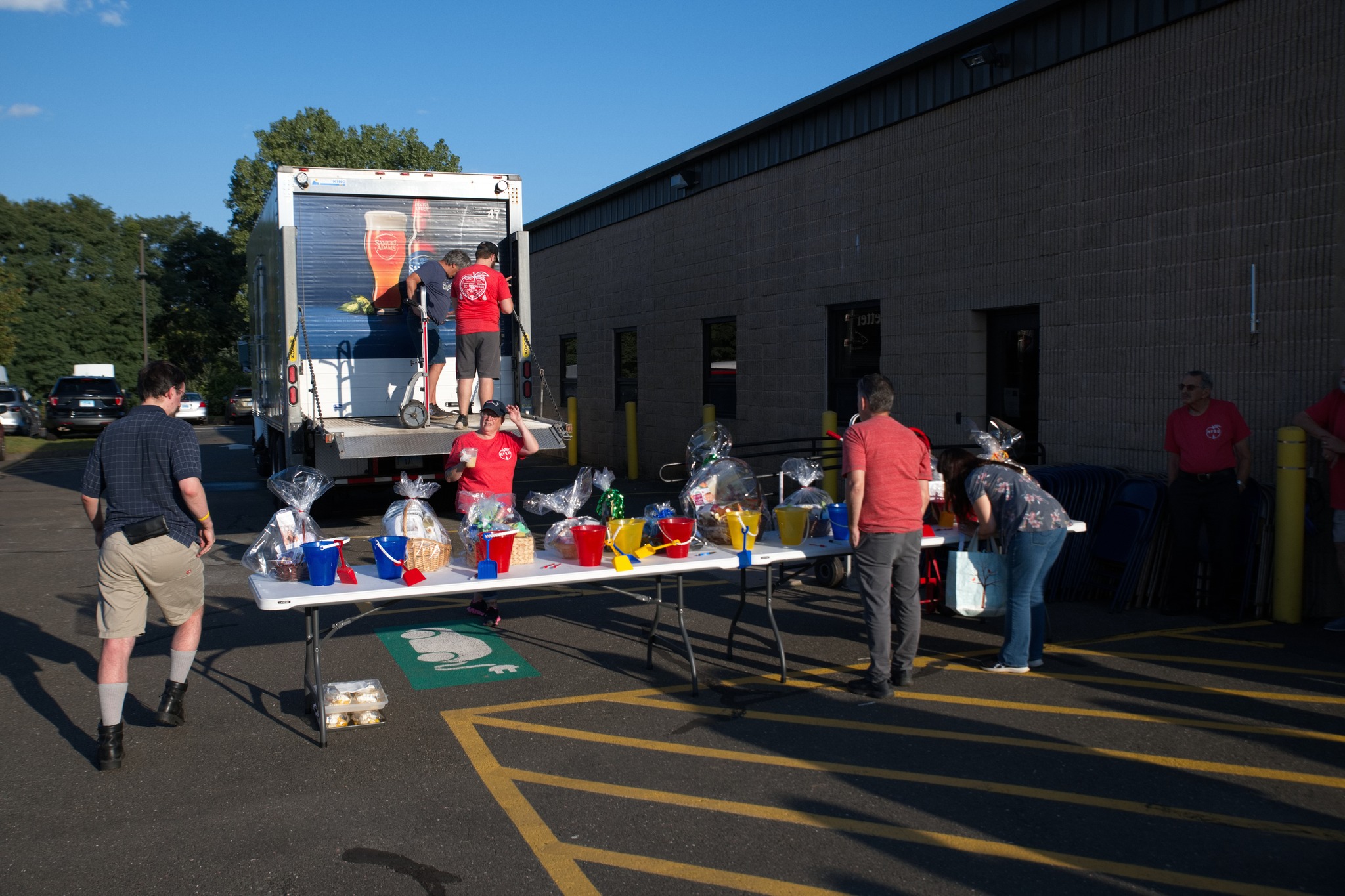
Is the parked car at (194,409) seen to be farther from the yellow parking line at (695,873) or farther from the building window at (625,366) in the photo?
the yellow parking line at (695,873)

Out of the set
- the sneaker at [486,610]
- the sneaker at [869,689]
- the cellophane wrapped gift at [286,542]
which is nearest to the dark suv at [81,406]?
the sneaker at [486,610]

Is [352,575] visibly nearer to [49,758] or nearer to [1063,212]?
[49,758]

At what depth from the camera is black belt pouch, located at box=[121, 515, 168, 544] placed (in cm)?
509

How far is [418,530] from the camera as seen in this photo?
569 cm

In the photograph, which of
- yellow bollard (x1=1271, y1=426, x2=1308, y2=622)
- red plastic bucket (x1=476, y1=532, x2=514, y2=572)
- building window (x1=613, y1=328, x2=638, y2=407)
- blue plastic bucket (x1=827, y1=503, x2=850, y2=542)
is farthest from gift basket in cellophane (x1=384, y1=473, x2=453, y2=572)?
building window (x1=613, y1=328, x2=638, y2=407)

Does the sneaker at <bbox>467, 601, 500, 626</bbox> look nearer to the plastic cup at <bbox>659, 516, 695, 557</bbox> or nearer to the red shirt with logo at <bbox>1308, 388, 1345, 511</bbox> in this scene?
the plastic cup at <bbox>659, 516, 695, 557</bbox>

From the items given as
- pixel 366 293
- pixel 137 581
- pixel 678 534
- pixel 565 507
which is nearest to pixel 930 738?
pixel 678 534

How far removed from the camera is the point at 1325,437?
6.89m

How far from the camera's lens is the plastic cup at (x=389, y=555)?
5.46m

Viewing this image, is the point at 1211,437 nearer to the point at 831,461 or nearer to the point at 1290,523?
the point at 1290,523

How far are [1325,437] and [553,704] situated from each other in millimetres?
5449

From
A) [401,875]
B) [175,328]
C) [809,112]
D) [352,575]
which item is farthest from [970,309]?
[175,328]

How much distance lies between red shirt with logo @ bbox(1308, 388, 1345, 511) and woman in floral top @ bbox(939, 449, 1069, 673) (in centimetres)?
231

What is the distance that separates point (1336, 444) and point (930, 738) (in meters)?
3.85
